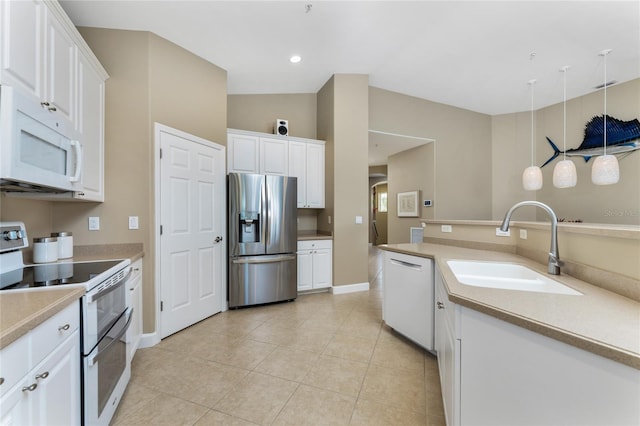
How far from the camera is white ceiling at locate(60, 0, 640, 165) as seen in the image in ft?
7.86

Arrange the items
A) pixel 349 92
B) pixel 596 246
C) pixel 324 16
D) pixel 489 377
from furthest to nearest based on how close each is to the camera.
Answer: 1. pixel 349 92
2. pixel 324 16
3. pixel 596 246
4. pixel 489 377

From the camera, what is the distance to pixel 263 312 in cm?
305

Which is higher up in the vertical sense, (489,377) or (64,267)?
(64,267)

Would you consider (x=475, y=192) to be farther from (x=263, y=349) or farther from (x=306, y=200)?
(x=263, y=349)

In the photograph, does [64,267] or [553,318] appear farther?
[64,267]

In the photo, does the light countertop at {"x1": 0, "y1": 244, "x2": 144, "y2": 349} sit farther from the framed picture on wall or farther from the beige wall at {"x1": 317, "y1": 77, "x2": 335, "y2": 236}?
the framed picture on wall

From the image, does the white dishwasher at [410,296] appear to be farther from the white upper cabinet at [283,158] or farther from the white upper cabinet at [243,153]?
the white upper cabinet at [243,153]

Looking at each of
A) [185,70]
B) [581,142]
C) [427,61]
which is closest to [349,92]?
[427,61]

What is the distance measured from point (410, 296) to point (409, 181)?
375 centimetres

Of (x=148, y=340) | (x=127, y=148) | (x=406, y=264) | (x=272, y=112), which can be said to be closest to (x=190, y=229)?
(x=127, y=148)

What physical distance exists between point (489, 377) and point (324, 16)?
3.09m

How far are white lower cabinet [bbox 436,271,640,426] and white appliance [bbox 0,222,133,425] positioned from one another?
167 centimetres

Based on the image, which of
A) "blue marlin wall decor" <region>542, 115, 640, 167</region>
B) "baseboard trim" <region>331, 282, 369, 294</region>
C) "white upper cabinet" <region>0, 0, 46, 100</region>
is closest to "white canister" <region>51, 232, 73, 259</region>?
"white upper cabinet" <region>0, 0, 46, 100</region>

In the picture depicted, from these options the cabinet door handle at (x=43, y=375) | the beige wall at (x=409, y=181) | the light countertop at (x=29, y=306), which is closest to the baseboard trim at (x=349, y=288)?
the beige wall at (x=409, y=181)
